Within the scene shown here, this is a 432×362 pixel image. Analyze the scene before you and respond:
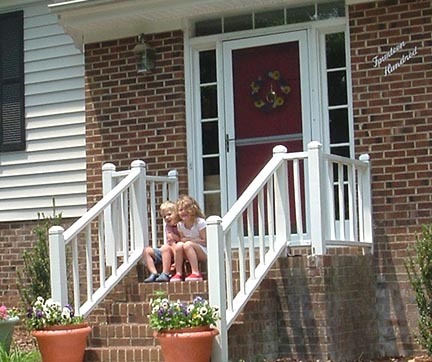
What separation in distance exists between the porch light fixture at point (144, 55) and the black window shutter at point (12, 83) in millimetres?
2056

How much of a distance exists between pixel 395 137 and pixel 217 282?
2776 millimetres

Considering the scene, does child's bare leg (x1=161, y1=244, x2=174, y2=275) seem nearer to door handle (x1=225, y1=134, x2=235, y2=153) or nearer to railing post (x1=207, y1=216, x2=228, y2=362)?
railing post (x1=207, y1=216, x2=228, y2=362)

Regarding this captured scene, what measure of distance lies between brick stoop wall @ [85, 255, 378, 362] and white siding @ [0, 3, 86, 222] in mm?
3031

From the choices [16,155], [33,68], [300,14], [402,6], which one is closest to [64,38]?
[33,68]

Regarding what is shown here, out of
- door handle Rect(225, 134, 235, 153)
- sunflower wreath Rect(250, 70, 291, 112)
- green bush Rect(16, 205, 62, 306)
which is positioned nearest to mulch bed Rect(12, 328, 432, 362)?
green bush Rect(16, 205, 62, 306)

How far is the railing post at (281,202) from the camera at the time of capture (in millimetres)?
8734

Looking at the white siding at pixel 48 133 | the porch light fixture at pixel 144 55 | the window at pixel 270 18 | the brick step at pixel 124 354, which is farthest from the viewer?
the white siding at pixel 48 133

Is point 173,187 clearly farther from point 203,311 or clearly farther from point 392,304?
point 203,311

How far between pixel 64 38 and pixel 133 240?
3.27 meters

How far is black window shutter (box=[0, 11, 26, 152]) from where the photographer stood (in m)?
12.0

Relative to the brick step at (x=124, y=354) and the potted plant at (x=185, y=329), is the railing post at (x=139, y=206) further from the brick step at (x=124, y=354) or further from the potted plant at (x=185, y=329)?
the potted plant at (x=185, y=329)

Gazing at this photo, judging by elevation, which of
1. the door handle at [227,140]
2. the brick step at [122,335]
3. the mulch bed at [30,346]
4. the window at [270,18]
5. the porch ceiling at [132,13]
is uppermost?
the porch ceiling at [132,13]

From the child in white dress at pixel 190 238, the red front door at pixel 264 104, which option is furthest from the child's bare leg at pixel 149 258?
the red front door at pixel 264 104

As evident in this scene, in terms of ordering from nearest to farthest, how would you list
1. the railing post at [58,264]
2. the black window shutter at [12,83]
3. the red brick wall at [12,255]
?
1. the railing post at [58,264]
2. the red brick wall at [12,255]
3. the black window shutter at [12,83]
